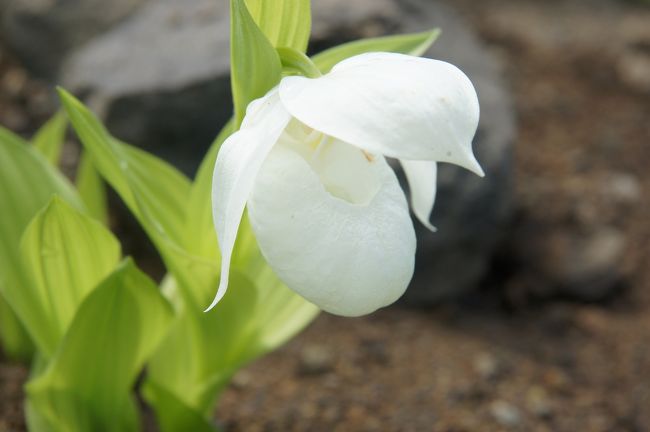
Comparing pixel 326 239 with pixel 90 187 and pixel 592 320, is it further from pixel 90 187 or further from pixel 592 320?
pixel 592 320

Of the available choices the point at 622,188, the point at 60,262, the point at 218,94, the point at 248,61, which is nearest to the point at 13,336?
the point at 60,262

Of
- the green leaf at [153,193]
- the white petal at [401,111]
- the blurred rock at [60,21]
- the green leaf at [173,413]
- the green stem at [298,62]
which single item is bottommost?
the green leaf at [173,413]

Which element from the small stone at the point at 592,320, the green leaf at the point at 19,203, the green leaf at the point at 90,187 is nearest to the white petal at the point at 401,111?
the green leaf at the point at 19,203

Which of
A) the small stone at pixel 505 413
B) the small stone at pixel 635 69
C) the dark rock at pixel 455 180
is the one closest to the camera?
the small stone at pixel 505 413

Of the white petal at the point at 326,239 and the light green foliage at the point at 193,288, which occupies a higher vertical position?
the white petal at the point at 326,239

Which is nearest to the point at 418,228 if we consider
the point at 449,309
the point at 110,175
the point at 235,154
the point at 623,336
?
the point at 449,309

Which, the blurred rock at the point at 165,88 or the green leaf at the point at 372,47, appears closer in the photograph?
the green leaf at the point at 372,47

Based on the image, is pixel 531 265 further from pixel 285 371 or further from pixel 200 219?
pixel 200 219

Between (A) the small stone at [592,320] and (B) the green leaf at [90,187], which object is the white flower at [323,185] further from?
(A) the small stone at [592,320]

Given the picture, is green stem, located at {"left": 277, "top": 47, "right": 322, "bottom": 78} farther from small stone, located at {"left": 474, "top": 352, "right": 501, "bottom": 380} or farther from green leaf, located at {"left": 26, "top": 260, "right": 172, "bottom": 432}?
small stone, located at {"left": 474, "top": 352, "right": 501, "bottom": 380}
